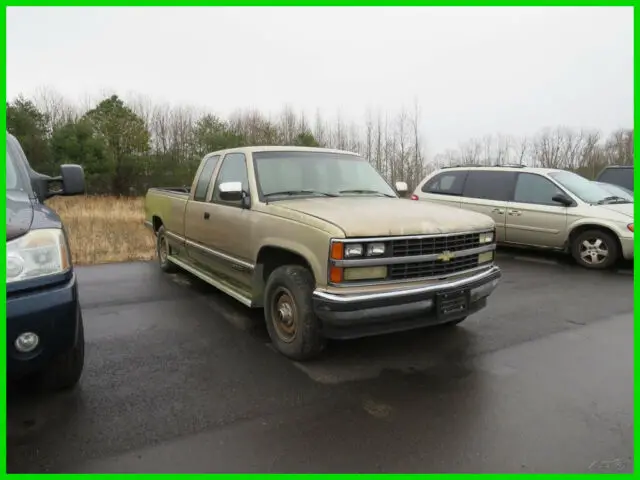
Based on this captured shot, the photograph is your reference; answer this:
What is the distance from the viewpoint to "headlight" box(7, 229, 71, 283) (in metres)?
2.48

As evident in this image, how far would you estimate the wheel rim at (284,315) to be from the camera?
3.88 m

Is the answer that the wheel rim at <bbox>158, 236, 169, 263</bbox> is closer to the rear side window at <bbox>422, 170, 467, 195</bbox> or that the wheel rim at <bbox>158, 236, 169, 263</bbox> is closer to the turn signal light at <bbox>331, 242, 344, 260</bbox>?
the turn signal light at <bbox>331, 242, 344, 260</bbox>

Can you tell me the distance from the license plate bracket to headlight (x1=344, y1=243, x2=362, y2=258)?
2.56ft

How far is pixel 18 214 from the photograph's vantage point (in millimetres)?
2781

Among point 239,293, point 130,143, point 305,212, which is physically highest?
point 130,143

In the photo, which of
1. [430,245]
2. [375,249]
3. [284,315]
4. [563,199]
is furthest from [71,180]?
[563,199]

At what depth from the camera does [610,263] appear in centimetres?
783

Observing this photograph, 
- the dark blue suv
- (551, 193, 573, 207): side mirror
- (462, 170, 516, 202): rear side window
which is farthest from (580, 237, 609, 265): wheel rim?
the dark blue suv

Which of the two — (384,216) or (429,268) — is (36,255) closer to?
(384,216)

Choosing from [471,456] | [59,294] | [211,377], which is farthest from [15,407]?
[471,456]

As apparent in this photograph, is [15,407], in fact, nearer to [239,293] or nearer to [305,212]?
[239,293]

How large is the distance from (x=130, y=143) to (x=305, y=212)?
2585 centimetres

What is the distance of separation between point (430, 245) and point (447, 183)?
686cm

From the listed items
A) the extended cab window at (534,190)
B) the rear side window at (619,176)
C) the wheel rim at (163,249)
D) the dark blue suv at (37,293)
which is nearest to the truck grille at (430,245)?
the dark blue suv at (37,293)
